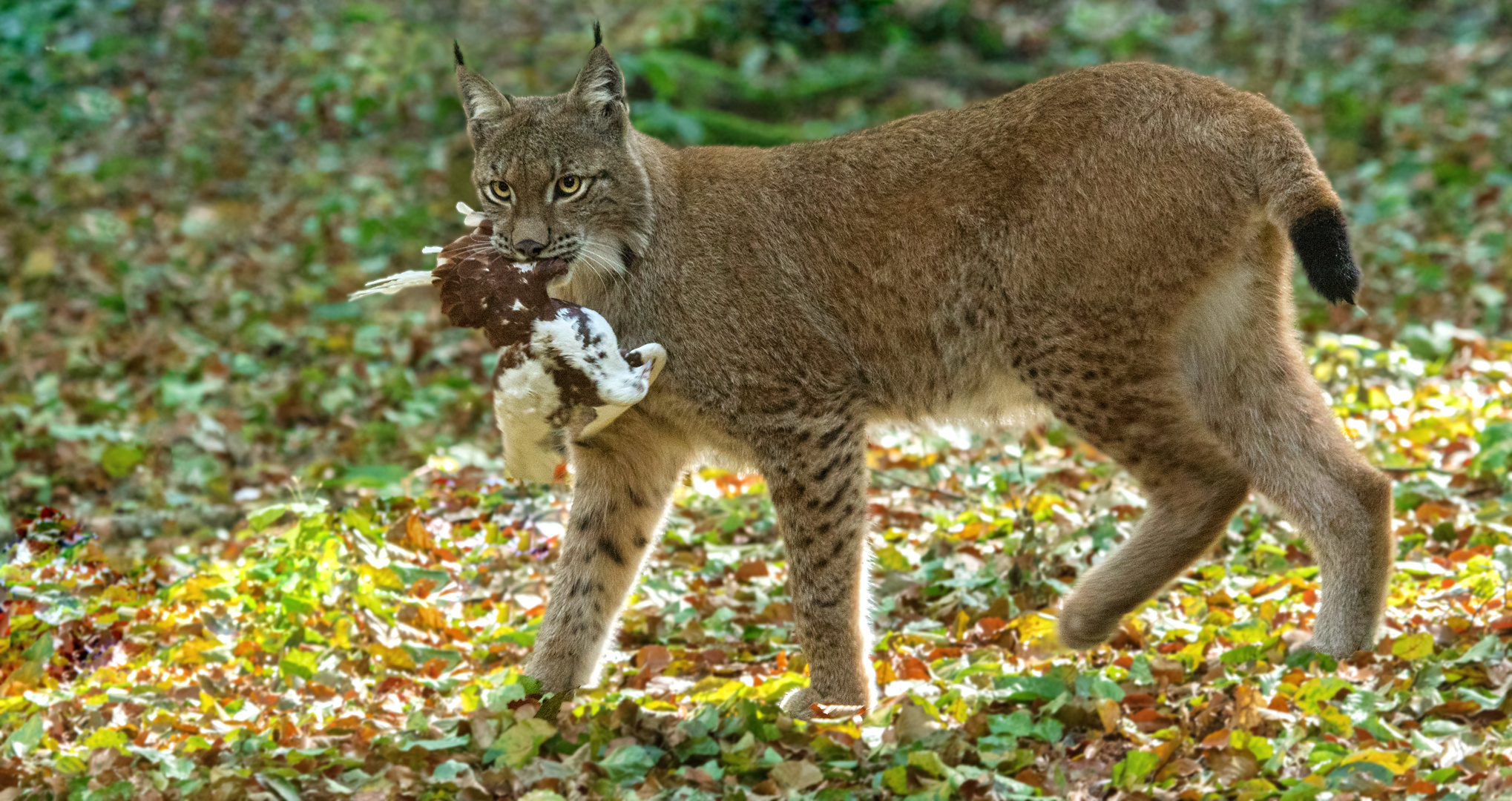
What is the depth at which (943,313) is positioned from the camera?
4.43 metres

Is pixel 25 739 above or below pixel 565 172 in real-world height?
below

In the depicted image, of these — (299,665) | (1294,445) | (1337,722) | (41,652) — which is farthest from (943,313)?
(41,652)

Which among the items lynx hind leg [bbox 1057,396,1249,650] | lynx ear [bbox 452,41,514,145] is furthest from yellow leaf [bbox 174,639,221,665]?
lynx hind leg [bbox 1057,396,1249,650]

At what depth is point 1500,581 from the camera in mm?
4410

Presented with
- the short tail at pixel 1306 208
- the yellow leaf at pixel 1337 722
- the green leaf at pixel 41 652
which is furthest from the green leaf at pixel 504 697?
the short tail at pixel 1306 208

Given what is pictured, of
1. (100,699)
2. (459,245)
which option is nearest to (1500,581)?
(459,245)

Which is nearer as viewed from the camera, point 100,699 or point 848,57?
point 100,699

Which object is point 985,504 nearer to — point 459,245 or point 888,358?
point 888,358

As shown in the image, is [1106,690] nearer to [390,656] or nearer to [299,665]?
[390,656]

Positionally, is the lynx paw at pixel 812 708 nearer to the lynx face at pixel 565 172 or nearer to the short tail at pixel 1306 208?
the lynx face at pixel 565 172

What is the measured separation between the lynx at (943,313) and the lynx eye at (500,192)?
0.01m

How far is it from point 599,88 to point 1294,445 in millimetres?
2548

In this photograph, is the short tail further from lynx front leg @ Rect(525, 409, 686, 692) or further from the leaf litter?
lynx front leg @ Rect(525, 409, 686, 692)

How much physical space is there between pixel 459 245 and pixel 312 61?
29.0ft
